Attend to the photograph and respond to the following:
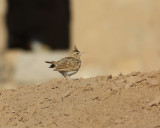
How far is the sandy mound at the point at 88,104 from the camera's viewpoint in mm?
7109

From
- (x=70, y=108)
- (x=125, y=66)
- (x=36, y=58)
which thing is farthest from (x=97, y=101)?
(x=36, y=58)

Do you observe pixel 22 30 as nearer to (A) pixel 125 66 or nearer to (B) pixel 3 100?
(A) pixel 125 66

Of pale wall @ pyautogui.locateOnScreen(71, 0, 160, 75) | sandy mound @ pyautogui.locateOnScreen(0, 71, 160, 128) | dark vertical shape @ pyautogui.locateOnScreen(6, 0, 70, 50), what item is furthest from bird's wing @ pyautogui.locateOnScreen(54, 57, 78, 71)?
dark vertical shape @ pyautogui.locateOnScreen(6, 0, 70, 50)

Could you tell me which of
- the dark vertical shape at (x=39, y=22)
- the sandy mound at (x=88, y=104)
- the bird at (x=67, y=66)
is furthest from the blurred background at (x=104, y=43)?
the sandy mound at (x=88, y=104)

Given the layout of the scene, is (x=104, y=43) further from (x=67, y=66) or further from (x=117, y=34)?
(x=67, y=66)

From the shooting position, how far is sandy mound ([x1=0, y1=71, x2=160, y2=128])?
711cm

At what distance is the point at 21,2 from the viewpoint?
2442cm

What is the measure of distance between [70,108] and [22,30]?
16.7 meters

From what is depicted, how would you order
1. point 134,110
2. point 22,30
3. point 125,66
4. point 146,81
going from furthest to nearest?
point 22,30
point 125,66
point 146,81
point 134,110

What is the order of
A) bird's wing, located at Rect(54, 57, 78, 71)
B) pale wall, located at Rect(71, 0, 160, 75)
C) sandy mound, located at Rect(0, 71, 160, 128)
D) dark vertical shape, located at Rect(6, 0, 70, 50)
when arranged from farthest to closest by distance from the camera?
dark vertical shape, located at Rect(6, 0, 70, 50) → pale wall, located at Rect(71, 0, 160, 75) → bird's wing, located at Rect(54, 57, 78, 71) → sandy mound, located at Rect(0, 71, 160, 128)

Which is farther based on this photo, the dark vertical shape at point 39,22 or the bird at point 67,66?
the dark vertical shape at point 39,22

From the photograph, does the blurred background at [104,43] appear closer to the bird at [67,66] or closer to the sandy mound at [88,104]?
the bird at [67,66]

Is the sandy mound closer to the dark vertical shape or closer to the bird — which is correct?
the bird

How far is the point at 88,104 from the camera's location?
7430mm
